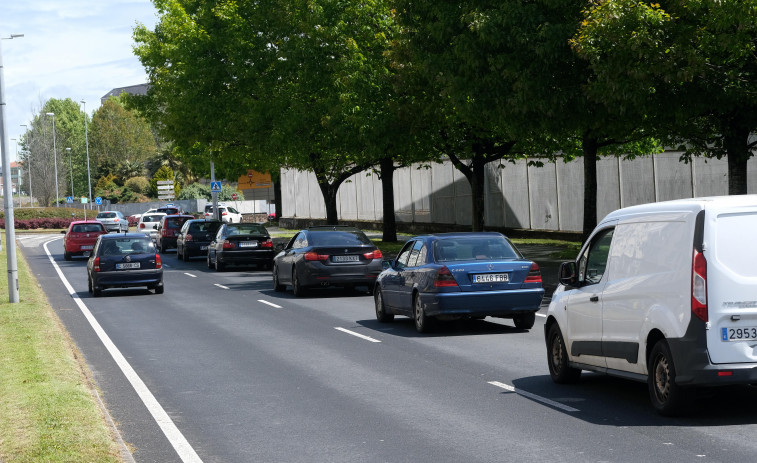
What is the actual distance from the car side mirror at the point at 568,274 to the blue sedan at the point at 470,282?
4.83 m

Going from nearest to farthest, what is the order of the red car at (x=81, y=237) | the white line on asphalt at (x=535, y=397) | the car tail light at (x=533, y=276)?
the white line on asphalt at (x=535, y=397) < the car tail light at (x=533, y=276) < the red car at (x=81, y=237)

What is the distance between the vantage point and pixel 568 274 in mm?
10844

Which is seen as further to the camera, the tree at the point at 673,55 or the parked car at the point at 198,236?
the parked car at the point at 198,236

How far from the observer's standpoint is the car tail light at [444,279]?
51.5 ft

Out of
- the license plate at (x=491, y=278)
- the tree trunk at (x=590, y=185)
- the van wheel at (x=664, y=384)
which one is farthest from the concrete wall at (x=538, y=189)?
the van wheel at (x=664, y=384)

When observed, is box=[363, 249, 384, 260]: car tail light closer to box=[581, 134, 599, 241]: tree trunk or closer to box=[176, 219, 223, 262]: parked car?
box=[581, 134, 599, 241]: tree trunk

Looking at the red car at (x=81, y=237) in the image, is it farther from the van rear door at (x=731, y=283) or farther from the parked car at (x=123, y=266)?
the van rear door at (x=731, y=283)

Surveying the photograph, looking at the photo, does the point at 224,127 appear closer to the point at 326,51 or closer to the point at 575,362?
the point at 326,51

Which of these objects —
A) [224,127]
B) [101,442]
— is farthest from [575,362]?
[224,127]

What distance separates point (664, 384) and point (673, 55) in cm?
1168

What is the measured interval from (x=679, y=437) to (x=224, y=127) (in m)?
36.6

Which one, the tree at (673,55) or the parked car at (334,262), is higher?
the tree at (673,55)

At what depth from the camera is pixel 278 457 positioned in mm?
8008

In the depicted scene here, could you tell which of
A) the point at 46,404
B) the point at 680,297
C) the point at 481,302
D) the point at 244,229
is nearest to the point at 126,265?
the point at 244,229
